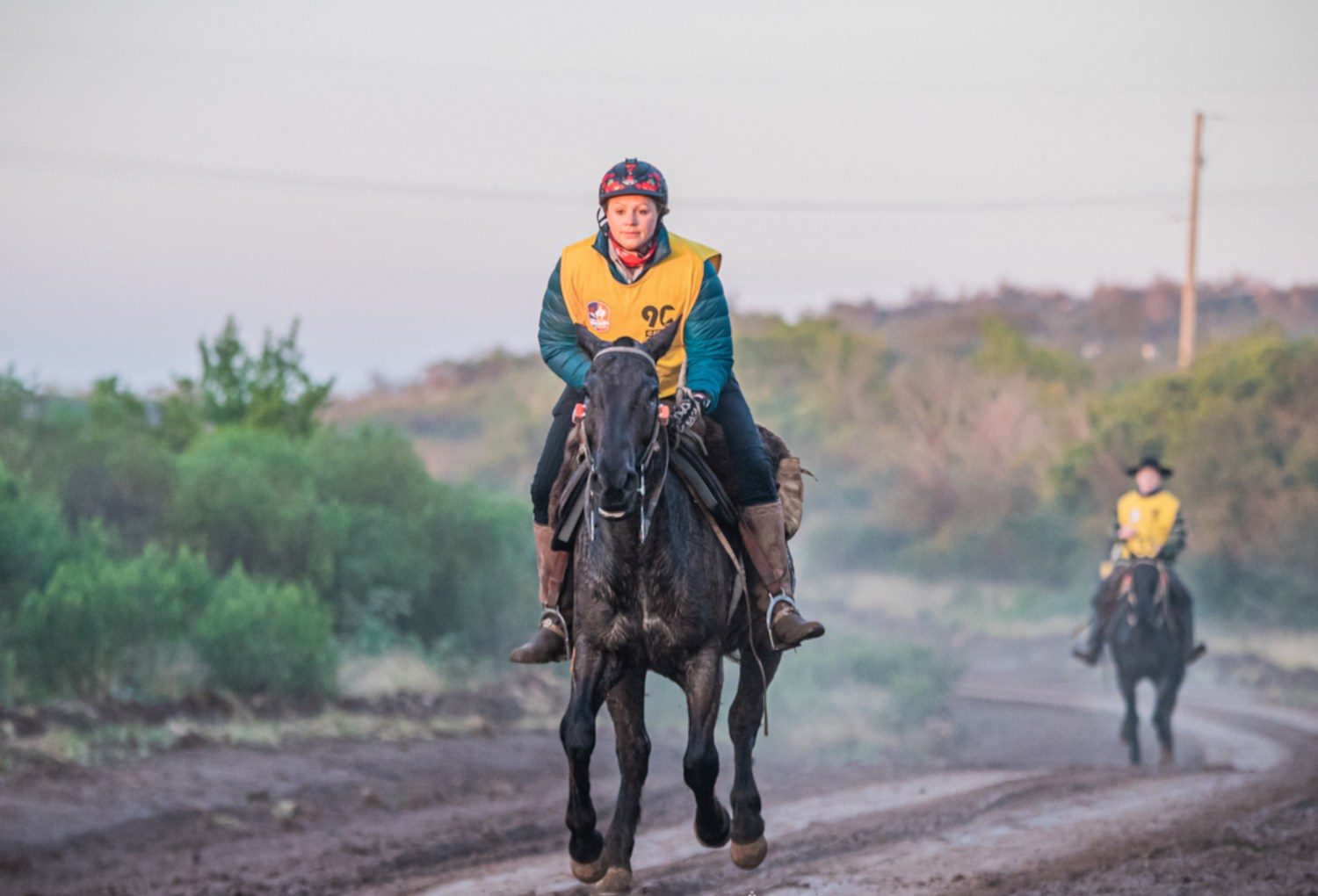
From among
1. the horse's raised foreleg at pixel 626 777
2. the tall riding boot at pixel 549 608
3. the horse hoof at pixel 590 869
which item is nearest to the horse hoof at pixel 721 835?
the horse's raised foreleg at pixel 626 777

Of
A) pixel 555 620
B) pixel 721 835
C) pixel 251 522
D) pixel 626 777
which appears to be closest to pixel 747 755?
pixel 721 835

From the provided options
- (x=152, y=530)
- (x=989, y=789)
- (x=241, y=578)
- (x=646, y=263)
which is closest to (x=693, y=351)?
(x=646, y=263)

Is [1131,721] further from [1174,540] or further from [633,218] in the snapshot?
[633,218]

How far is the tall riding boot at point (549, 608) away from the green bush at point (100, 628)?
9.69 meters

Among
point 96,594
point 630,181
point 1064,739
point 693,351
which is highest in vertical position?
point 630,181

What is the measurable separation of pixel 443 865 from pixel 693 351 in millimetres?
4966

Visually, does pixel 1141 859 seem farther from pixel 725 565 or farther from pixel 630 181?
pixel 630 181

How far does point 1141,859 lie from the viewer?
11734 mm

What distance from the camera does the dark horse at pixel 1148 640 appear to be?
19844mm

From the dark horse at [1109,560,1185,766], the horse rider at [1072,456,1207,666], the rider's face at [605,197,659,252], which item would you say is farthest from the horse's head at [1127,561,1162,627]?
the rider's face at [605,197,659,252]

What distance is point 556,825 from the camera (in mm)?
13820

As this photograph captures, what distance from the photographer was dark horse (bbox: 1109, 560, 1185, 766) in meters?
19.8

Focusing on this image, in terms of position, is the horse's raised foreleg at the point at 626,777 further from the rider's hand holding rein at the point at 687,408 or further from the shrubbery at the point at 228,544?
the shrubbery at the point at 228,544

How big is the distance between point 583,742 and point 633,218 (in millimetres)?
2687
